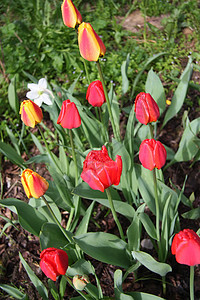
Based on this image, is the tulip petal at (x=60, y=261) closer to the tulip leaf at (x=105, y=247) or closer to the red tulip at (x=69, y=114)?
the tulip leaf at (x=105, y=247)

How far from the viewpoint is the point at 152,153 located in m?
1.07

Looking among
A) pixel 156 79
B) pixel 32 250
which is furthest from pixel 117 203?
pixel 156 79

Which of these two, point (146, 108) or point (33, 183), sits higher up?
point (146, 108)

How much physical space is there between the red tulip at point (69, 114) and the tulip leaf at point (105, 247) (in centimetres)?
46

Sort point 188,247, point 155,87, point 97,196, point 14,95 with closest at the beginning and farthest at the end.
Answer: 1. point 188,247
2. point 97,196
3. point 155,87
4. point 14,95

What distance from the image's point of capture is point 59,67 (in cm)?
272

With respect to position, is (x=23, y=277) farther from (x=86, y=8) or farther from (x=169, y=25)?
(x=86, y=8)

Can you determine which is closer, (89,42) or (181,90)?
(89,42)

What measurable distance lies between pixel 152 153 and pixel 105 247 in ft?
1.86

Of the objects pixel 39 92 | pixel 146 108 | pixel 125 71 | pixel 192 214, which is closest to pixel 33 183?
pixel 146 108

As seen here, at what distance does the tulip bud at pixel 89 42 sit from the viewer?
3.71ft

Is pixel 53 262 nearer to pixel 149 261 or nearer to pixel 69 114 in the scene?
pixel 149 261

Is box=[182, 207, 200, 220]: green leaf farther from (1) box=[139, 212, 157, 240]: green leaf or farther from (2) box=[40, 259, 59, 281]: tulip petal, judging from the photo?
(2) box=[40, 259, 59, 281]: tulip petal

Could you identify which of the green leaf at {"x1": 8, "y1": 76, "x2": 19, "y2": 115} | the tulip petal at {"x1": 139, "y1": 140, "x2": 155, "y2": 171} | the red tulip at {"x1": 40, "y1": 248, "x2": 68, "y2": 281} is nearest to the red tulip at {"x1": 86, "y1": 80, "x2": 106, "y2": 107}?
the tulip petal at {"x1": 139, "y1": 140, "x2": 155, "y2": 171}
